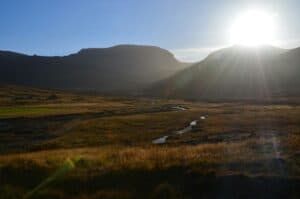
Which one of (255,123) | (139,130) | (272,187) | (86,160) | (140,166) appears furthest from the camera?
(255,123)

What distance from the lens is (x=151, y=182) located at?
1742 centimetres

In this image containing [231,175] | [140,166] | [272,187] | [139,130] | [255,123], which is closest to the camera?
[272,187]

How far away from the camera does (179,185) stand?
16.7 meters

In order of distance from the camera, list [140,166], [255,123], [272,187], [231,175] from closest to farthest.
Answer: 1. [272,187]
2. [231,175]
3. [140,166]
4. [255,123]

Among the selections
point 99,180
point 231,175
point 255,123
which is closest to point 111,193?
point 99,180

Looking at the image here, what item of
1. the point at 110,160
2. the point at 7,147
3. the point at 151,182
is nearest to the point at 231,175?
the point at 151,182

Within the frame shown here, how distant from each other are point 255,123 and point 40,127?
28.7 m

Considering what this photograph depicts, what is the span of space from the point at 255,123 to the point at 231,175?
42.9 metres

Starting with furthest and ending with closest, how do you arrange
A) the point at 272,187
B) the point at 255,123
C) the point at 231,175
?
the point at 255,123, the point at 231,175, the point at 272,187

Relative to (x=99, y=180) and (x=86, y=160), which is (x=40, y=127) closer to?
(x=86, y=160)

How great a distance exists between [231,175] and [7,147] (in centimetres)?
2894

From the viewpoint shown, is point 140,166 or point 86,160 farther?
point 86,160

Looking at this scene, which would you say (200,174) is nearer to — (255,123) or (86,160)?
(86,160)

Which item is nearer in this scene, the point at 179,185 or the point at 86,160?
the point at 179,185
